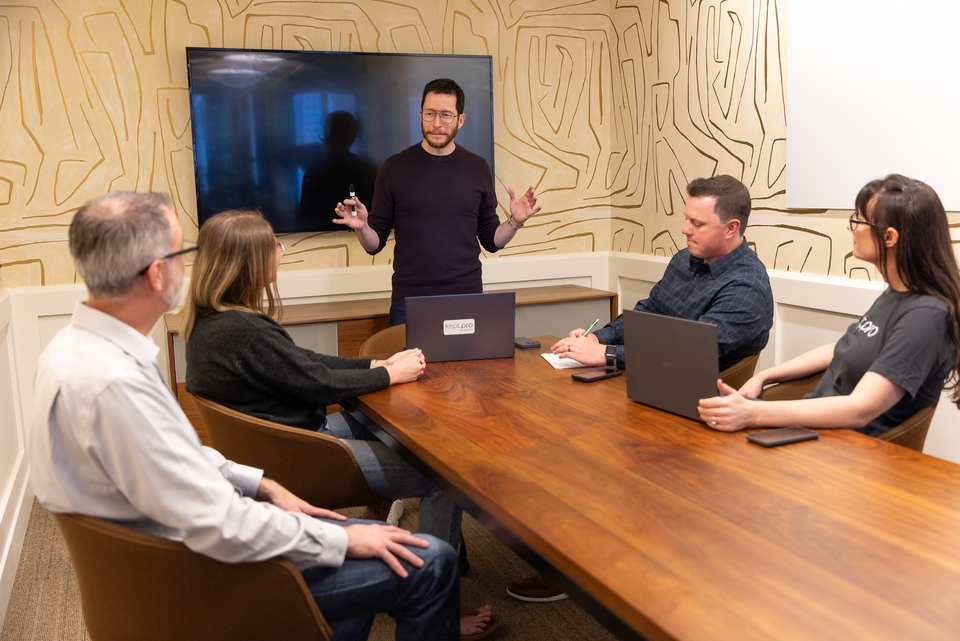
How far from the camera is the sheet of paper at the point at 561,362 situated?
273cm

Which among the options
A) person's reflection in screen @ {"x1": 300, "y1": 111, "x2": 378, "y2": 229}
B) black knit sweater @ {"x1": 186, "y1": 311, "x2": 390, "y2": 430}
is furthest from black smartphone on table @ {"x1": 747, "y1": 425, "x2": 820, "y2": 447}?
person's reflection in screen @ {"x1": 300, "y1": 111, "x2": 378, "y2": 229}

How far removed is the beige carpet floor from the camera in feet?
8.66

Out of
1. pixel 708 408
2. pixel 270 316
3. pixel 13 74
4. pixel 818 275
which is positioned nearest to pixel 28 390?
pixel 13 74

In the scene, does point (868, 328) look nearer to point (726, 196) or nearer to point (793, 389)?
point (793, 389)

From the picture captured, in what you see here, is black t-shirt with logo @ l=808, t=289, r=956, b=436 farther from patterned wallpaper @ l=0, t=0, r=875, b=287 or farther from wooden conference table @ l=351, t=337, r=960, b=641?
patterned wallpaper @ l=0, t=0, r=875, b=287

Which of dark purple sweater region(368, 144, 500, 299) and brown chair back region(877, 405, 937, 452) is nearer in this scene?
brown chair back region(877, 405, 937, 452)

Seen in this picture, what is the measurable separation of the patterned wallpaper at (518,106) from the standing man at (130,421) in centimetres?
302

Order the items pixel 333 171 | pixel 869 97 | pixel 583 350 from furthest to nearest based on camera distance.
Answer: pixel 333 171 < pixel 869 97 < pixel 583 350

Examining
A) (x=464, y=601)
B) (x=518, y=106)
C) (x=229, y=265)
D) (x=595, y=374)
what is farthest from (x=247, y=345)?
(x=518, y=106)

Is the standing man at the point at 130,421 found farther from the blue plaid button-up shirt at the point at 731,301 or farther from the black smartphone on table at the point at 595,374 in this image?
the blue plaid button-up shirt at the point at 731,301

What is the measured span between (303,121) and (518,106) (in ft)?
4.24

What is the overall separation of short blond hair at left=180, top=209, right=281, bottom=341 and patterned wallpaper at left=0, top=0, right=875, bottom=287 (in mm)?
2304

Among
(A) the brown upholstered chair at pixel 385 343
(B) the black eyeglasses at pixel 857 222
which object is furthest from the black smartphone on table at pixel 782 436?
(A) the brown upholstered chair at pixel 385 343

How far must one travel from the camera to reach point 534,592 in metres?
2.81
